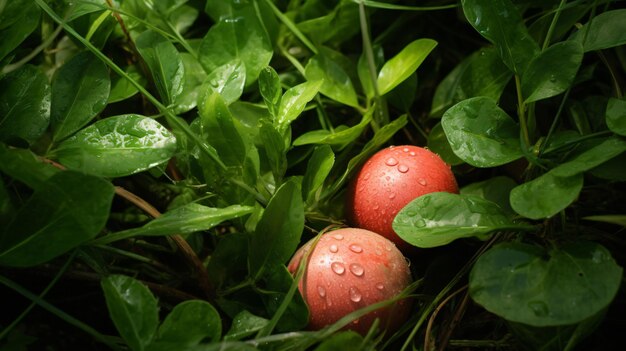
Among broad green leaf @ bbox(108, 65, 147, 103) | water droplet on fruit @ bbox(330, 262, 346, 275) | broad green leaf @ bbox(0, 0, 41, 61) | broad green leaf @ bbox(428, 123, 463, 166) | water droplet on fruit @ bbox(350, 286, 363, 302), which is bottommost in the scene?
water droplet on fruit @ bbox(350, 286, 363, 302)

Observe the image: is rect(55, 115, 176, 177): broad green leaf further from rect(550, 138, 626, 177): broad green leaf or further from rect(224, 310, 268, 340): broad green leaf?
rect(550, 138, 626, 177): broad green leaf

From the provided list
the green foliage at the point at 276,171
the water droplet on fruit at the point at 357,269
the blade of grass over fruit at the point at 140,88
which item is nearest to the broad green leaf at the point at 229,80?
the green foliage at the point at 276,171

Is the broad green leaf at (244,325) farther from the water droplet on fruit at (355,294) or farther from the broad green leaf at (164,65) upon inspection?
the broad green leaf at (164,65)

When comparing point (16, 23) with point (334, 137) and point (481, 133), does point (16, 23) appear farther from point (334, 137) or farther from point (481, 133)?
point (481, 133)

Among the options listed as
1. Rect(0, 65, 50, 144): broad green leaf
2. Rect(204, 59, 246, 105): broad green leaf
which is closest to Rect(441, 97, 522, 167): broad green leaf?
Rect(204, 59, 246, 105): broad green leaf

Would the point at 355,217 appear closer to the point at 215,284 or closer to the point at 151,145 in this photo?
the point at 215,284

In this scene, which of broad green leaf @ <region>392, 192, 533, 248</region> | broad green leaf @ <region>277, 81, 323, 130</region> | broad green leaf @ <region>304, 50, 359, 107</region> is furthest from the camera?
broad green leaf @ <region>304, 50, 359, 107</region>
